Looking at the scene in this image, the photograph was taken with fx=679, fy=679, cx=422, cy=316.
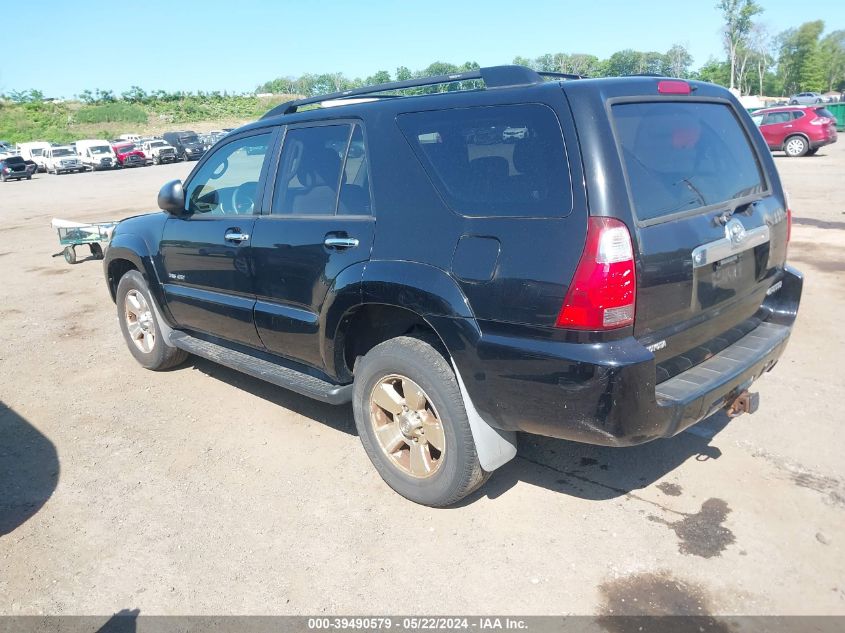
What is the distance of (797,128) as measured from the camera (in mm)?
23297

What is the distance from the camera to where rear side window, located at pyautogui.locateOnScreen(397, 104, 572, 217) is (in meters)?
2.79

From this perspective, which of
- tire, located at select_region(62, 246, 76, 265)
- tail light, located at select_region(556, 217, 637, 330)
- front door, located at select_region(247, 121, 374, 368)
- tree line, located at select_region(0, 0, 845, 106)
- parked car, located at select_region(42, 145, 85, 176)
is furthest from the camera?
tree line, located at select_region(0, 0, 845, 106)

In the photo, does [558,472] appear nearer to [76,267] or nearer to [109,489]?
[109,489]

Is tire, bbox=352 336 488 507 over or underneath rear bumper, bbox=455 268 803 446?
underneath

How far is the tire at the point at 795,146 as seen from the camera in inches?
923

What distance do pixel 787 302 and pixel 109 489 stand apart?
4001 mm

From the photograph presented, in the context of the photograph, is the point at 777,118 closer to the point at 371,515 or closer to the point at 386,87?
the point at 386,87

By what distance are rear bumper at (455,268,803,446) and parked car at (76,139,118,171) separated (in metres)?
45.1

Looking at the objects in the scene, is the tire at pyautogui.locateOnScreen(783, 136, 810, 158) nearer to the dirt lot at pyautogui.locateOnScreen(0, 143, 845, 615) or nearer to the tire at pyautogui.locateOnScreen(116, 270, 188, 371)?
the dirt lot at pyautogui.locateOnScreen(0, 143, 845, 615)

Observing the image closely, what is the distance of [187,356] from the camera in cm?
571

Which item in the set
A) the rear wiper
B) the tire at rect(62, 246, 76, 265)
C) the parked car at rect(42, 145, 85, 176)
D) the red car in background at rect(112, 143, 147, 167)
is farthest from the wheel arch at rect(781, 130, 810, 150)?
the parked car at rect(42, 145, 85, 176)

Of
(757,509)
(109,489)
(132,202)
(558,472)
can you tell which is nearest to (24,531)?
(109,489)

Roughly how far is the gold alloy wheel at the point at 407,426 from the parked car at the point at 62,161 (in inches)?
1766

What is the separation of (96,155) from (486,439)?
4521cm
